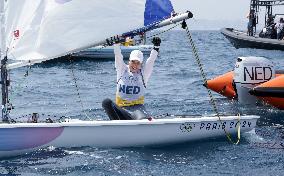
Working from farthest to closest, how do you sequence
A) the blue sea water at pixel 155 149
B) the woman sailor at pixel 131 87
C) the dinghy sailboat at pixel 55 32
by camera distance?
the woman sailor at pixel 131 87 → the dinghy sailboat at pixel 55 32 → the blue sea water at pixel 155 149

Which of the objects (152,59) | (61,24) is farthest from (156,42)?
(61,24)

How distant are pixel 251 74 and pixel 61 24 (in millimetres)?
6785

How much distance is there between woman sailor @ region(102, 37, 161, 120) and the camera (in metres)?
9.82

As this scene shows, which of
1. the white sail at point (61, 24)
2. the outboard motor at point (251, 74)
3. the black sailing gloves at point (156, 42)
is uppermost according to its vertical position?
the white sail at point (61, 24)

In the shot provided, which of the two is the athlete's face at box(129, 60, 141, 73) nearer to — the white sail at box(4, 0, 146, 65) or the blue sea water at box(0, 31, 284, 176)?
the white sail at box(4, 0, 146, 65)

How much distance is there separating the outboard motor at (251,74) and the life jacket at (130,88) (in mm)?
5094

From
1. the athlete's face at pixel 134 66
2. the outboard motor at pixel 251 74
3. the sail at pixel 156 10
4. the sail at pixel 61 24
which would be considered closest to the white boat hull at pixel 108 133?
the athlete's face at pixel 134 66

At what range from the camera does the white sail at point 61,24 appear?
898 centimetres

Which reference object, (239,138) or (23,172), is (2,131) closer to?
(23,172)

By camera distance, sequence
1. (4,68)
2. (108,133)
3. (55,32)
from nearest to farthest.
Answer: (55,32) → (4,68) → (108,133)

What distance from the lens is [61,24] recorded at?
8984mm

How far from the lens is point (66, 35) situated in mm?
8977

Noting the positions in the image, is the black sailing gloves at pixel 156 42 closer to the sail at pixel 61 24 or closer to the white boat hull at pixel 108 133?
the sail at pixel 61 24

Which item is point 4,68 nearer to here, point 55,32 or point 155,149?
point 55,32
